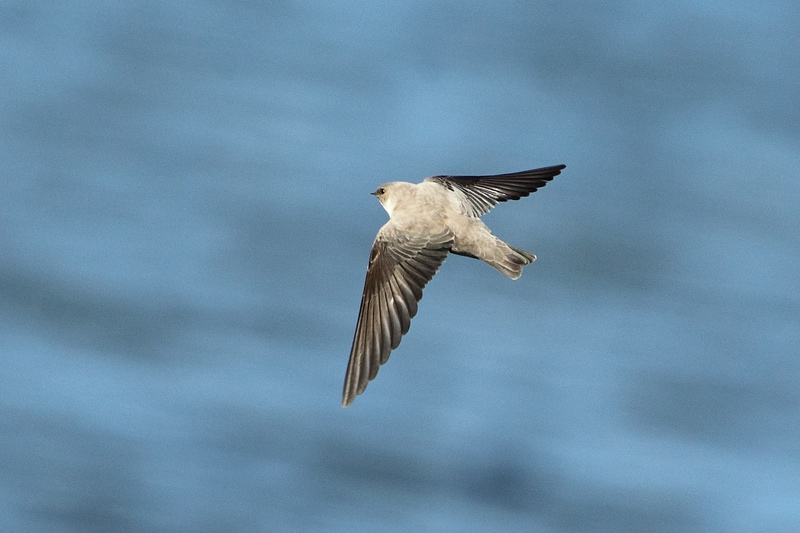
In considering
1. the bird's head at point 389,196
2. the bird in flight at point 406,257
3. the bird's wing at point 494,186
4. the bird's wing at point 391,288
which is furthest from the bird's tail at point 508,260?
the bird's head at point 389,196

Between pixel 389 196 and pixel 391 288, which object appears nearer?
pixel 391 288

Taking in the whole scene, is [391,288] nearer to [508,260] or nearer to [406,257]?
[406,257]

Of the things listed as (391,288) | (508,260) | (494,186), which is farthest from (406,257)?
(494,186)

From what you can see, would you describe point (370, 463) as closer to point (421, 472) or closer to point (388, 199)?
point (421, 472)

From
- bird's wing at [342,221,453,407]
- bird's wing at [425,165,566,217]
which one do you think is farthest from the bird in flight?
bird's wing at [425,165,566,217]

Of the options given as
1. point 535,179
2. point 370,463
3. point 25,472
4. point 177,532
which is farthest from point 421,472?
point 535,179

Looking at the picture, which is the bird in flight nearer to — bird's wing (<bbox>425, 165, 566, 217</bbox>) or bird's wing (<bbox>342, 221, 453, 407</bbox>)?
bird's wing (<bbox>342, 221, 453, 407</bbox>)
